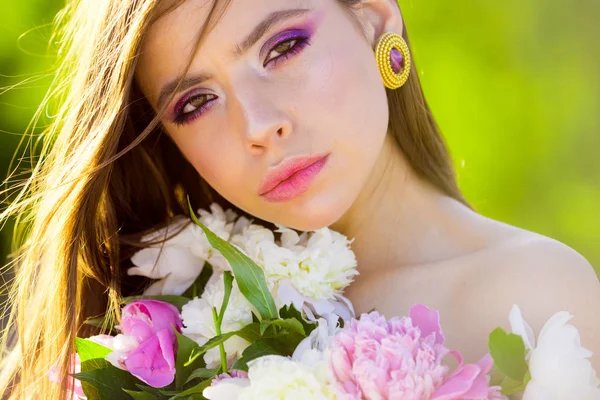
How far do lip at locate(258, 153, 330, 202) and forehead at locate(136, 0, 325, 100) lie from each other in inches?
14.0

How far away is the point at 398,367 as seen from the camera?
1.66 meters

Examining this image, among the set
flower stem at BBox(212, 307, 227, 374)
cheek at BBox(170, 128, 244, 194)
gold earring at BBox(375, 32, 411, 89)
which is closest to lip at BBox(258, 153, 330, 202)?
cheek at BBox(170, 128, 244, 194)

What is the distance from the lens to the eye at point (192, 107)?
7.98 feet

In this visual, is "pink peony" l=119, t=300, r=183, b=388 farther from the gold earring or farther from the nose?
the gold earring

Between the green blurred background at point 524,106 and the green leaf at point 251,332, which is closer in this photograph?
the green leaf at point 251,332

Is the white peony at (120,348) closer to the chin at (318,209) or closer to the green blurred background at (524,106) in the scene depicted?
the chin at (318,209)

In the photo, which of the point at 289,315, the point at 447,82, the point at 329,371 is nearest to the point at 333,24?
the point at 289,315

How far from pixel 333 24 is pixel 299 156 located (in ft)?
1.36

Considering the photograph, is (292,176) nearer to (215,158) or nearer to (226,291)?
(215,158)

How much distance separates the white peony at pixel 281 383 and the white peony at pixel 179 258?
0.77 m

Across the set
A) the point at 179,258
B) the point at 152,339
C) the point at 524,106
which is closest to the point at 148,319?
the point at 152,339

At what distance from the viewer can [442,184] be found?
8.95 feet

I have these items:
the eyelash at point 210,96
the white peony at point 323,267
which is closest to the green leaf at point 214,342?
the white peony at point 323,267

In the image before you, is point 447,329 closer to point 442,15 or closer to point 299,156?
point 299,156
